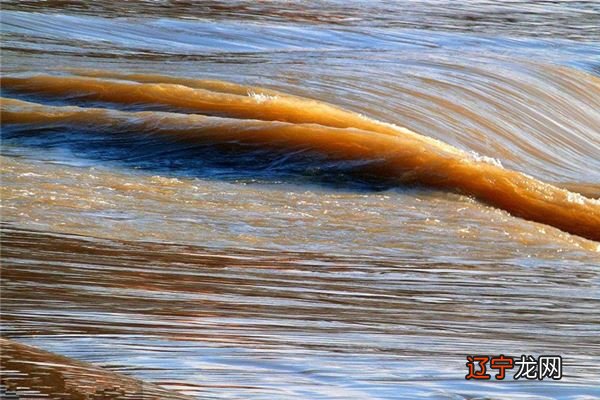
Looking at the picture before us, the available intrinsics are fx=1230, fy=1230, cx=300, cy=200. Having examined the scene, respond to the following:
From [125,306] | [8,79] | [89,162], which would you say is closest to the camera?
[125,306]

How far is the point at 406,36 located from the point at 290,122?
4908 millimetres

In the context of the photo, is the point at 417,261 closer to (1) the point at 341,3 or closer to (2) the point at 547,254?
(2) the point at 547,254

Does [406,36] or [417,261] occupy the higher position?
[406,36]

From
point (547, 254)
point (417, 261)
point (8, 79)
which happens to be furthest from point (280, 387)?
point (8, 79)

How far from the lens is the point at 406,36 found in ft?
38.3

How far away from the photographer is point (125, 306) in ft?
10.6

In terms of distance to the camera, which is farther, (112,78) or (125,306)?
(112,78)

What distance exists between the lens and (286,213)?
480cm

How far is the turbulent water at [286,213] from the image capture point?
2861mm

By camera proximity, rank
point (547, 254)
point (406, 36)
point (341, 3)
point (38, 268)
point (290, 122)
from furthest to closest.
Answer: point (341, 3), point (406, 36), point (290, 122), point (547, 254), point (38, 268)

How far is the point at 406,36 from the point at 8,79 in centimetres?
494

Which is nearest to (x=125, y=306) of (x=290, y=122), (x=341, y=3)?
(x=290, y=122)

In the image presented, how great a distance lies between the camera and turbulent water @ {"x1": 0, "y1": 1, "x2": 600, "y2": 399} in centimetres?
286

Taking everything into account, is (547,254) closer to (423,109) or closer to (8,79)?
(423,109)
